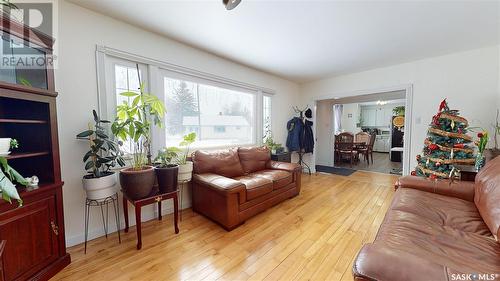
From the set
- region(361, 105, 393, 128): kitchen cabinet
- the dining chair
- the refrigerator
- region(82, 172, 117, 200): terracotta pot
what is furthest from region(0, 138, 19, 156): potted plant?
region(361, 105, 393, 128): kitchen cabinet

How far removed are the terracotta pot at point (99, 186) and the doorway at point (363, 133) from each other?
176 inches

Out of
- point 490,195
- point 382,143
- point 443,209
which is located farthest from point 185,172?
point 382,143

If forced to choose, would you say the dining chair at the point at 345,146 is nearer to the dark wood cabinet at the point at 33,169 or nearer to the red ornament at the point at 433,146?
the red ornament at the point at 433,146

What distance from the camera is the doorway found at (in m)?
4.73

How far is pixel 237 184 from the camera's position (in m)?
2.12

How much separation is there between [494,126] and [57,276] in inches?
210

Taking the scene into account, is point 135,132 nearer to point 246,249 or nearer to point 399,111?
point 246,249

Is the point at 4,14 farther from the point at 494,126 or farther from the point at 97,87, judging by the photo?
the point at 494,126

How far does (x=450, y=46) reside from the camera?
2727mm

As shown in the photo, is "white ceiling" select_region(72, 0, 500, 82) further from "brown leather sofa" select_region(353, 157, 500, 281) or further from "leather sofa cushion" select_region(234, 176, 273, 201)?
"leather sofa cushion" select_region(234, 176, 273, 201)

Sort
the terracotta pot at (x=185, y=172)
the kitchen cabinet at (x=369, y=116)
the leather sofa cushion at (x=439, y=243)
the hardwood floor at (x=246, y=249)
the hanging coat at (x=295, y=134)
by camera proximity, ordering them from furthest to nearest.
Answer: the kitchen cabinet at (x=369, y=116)
the hanging coat at (x=295, y=134)
the terracotta pot at (x=185, y=172)
the hardwood floor at (x=246, y=249)
the leather sofa cushion at (x=439, y=243)

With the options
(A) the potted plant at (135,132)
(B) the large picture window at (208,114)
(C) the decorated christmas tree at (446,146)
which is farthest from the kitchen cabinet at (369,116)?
(A) the potted plant at (135,132)

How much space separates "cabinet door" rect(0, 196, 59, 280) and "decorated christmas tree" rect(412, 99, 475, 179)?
3885 millimetres

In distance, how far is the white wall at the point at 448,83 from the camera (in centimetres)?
274
